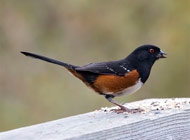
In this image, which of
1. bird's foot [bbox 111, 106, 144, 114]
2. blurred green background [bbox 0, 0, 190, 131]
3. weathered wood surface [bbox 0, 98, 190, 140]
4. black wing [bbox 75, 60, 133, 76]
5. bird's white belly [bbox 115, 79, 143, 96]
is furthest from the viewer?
blurred green background [bbox 0, 0, 190, 131]

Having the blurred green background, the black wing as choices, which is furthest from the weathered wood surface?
the blurred green background

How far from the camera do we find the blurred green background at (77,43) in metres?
6.88

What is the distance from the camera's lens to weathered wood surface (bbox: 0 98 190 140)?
2.39 metres

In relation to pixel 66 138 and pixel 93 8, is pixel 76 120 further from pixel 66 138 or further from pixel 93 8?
pixel 93 8

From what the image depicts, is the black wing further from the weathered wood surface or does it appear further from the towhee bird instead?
the weathered wood surface

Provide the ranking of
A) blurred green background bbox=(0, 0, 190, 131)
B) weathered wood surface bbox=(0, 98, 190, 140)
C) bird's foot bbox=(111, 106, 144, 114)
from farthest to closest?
blurred green background bbox=(0, 0, 190, 131), bird's foot bbox=(111, 106, 144, 114), weathered wood surface bbox=(0, 98, 190, 140)

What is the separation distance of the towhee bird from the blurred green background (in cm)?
274

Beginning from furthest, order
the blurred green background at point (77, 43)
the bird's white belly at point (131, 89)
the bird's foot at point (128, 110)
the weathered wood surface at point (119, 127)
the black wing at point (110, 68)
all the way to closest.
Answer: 1. the blurred green background at point (77, 43)
2. the black wing at point (110, 68)
3. the bird's white belly at point (131, 89)
4. the bird's foot at point (128, 110)
5. the weathered wood surface at point (119, 127)

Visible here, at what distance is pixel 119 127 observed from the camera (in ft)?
8.31

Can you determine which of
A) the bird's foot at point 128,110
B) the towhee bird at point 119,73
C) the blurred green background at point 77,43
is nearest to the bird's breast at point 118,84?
the towhee bird at point 119,73

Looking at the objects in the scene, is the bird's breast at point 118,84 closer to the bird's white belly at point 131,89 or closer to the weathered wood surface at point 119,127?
the bird's white belly at point 131,89

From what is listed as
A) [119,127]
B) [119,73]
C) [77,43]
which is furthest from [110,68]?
[77,43]

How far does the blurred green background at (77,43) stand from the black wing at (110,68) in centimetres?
271

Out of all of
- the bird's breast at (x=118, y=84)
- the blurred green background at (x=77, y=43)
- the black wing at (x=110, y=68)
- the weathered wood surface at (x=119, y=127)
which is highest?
the blurred green background at (x=77, y=43)
